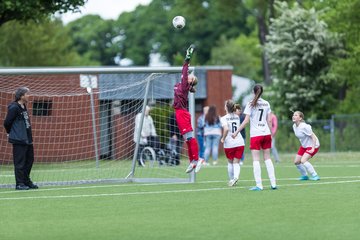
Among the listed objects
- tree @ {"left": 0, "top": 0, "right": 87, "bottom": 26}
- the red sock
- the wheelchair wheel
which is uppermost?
tree @ {"left": 0, "top": 0, "right": 87, "bottom": 26}

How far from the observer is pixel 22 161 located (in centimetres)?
1870

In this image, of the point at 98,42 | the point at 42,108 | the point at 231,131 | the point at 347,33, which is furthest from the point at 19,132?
the point at 98,42

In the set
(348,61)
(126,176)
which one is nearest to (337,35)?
(348,61)

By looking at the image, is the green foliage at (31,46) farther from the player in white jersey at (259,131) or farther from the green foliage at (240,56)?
the player in white jersey at (259,131)

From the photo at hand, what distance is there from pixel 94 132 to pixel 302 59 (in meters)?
21.3

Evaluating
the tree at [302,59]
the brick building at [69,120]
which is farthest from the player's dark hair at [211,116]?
the tree at [302,59]

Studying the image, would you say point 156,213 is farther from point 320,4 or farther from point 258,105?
point 320,4

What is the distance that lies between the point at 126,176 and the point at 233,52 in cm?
6503

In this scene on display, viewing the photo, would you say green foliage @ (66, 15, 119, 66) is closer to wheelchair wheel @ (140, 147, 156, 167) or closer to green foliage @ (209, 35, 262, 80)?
green foliage @ (209, 35, 262, 80)

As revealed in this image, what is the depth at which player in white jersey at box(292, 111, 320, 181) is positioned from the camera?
1989cm

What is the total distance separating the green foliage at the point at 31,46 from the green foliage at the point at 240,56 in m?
27.6

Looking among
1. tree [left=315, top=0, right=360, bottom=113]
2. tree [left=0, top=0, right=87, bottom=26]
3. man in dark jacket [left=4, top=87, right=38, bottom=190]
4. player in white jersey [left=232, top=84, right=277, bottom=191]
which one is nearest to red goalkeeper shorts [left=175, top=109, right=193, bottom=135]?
player in white jersey [left=232, top=84, right=277, bottom=191]

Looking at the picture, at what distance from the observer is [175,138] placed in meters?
25.0

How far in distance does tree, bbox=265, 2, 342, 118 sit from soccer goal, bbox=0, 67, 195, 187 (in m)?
16.8
